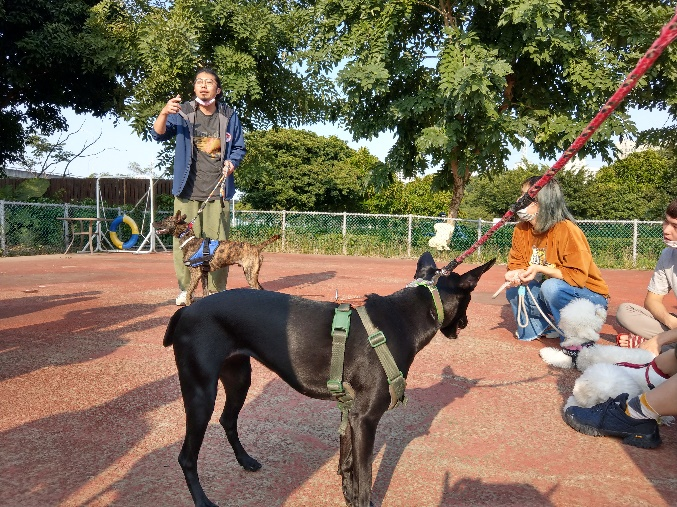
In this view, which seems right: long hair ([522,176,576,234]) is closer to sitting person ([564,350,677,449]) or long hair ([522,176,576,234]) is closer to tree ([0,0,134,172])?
sitting person ([564,350,677,449])

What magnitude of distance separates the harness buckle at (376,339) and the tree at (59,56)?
58.7 ft

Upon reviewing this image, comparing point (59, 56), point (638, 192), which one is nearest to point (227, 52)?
point (59, 56)

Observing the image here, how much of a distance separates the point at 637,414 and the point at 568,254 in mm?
2234

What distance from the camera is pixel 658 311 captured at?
185 inches

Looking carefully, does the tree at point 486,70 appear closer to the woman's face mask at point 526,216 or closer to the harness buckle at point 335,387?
the woman's face mask at point 526,216

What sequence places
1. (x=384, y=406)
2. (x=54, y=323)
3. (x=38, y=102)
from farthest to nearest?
(x=38, y=102)
(x=54, y=323)
(x=384, y=406)

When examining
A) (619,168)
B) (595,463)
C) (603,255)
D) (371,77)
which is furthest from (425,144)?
(619,168)

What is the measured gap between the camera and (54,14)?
1770 cm

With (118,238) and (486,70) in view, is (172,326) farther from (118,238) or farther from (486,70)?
(118,238)

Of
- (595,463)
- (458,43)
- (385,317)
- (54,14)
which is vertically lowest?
(595,463)

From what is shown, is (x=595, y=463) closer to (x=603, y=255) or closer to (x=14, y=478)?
(x=14, y=478)

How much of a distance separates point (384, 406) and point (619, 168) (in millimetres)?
35415

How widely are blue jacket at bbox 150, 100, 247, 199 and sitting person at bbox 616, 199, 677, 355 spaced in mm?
4327

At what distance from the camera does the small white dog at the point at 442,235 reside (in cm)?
1767
